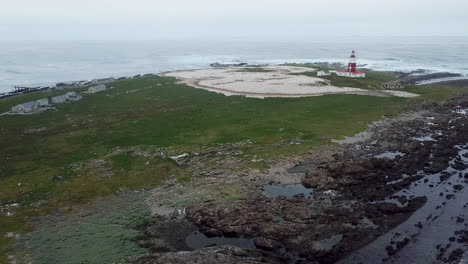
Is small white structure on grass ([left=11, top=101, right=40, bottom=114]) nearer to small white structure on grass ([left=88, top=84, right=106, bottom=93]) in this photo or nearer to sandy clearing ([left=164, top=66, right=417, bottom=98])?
small white structure on grass ([left=88, top=84, right=106, bottom=93])

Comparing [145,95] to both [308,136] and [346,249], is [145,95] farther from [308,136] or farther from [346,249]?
[346,249]

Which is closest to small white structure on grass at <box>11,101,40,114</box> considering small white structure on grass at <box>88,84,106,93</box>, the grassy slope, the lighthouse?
the grassy slope

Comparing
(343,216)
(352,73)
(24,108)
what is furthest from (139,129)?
(352,73)

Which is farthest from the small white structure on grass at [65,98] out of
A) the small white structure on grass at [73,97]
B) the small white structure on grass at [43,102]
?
the small white structure on grass at [43,102]

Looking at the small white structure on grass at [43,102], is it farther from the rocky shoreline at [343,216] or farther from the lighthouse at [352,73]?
the lighthouse at [352,73]

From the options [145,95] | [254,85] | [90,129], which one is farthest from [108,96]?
[254,85]

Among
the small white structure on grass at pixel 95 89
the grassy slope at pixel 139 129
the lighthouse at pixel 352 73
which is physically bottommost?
the grassy slope at pixel 139 129

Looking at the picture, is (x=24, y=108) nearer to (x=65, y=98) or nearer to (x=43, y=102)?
(x=43, y=102)
